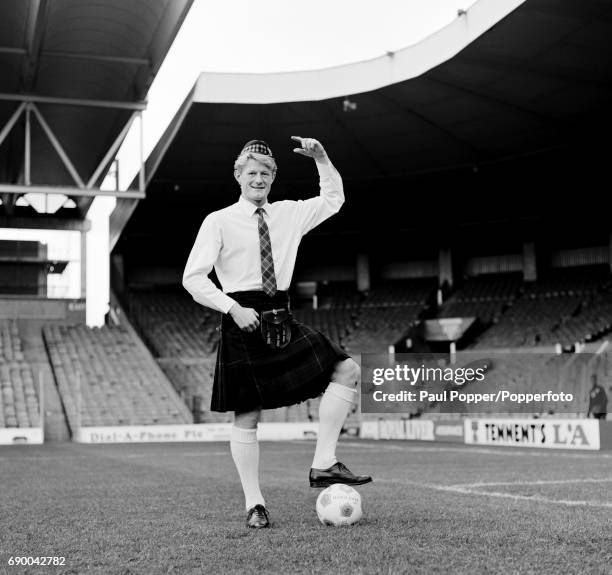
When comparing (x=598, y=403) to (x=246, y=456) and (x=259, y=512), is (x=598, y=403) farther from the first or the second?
(x=259, y=512)

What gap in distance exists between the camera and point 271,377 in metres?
5.63

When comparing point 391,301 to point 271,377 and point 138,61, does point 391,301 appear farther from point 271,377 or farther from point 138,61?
point 271,377

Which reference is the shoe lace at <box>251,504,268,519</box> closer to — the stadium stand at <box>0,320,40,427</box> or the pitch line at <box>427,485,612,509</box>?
the pitch line at <box>427,485,612,509</box>

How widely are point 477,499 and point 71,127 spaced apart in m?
26.9

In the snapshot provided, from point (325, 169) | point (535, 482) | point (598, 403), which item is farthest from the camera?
point (598, 403)

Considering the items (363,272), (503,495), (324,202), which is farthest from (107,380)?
(324,202)

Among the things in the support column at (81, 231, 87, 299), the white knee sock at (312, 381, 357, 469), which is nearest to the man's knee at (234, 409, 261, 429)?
the white knee sock at (312, 381, 357, 469)

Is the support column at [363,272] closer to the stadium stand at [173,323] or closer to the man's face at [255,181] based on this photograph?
the stadium stand at [173,323]

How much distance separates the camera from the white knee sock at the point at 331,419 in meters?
5.62

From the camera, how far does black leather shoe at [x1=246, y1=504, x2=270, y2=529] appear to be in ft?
17.6

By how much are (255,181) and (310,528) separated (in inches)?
84.9

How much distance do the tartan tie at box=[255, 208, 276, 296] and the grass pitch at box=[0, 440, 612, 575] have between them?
143cm

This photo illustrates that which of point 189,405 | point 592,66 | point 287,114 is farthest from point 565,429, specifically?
point 189,405

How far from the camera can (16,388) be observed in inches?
1364
